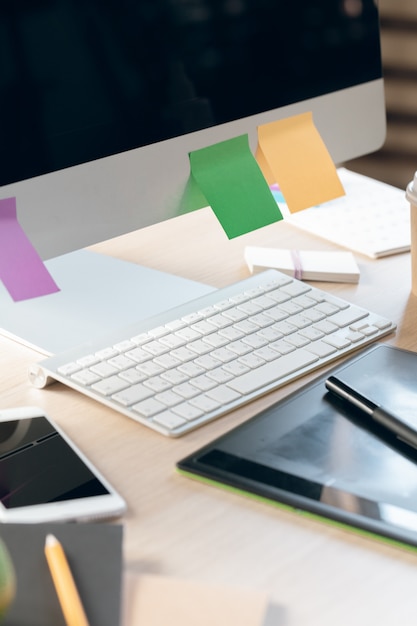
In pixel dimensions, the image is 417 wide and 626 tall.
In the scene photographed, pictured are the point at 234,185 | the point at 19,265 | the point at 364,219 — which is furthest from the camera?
the point at 364,219

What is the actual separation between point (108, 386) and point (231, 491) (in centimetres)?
16

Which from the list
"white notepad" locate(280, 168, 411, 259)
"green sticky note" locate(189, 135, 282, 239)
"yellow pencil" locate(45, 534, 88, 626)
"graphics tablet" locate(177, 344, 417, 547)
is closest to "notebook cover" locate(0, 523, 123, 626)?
"yellow pencil" locate(45, 534, 88, 626)

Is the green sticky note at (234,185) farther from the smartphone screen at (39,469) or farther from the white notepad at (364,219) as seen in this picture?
the smartphone screen at (39,469)

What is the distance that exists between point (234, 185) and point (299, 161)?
0.31 feet

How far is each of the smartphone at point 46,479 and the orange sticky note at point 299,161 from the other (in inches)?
14.7

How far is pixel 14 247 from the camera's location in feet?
2.46

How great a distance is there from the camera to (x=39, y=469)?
64 centimetres

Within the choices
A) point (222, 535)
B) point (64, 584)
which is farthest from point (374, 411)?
point (64, 584)

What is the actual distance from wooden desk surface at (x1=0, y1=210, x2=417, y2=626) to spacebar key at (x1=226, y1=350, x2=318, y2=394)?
0.01 meters

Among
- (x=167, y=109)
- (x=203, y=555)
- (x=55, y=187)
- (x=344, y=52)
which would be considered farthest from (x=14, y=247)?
(x=344, y=52)

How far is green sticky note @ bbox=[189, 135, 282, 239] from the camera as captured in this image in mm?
873

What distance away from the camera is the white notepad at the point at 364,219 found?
1024 millimetres

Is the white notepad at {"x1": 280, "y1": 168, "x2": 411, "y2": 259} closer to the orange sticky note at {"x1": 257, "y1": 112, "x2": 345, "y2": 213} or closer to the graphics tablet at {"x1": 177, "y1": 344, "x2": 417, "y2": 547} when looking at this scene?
the orange sticky note at {"x1": 257, "y1": 112, "x2": 345, "y2": 213}

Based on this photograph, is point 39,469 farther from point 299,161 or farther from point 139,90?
point 299,161
